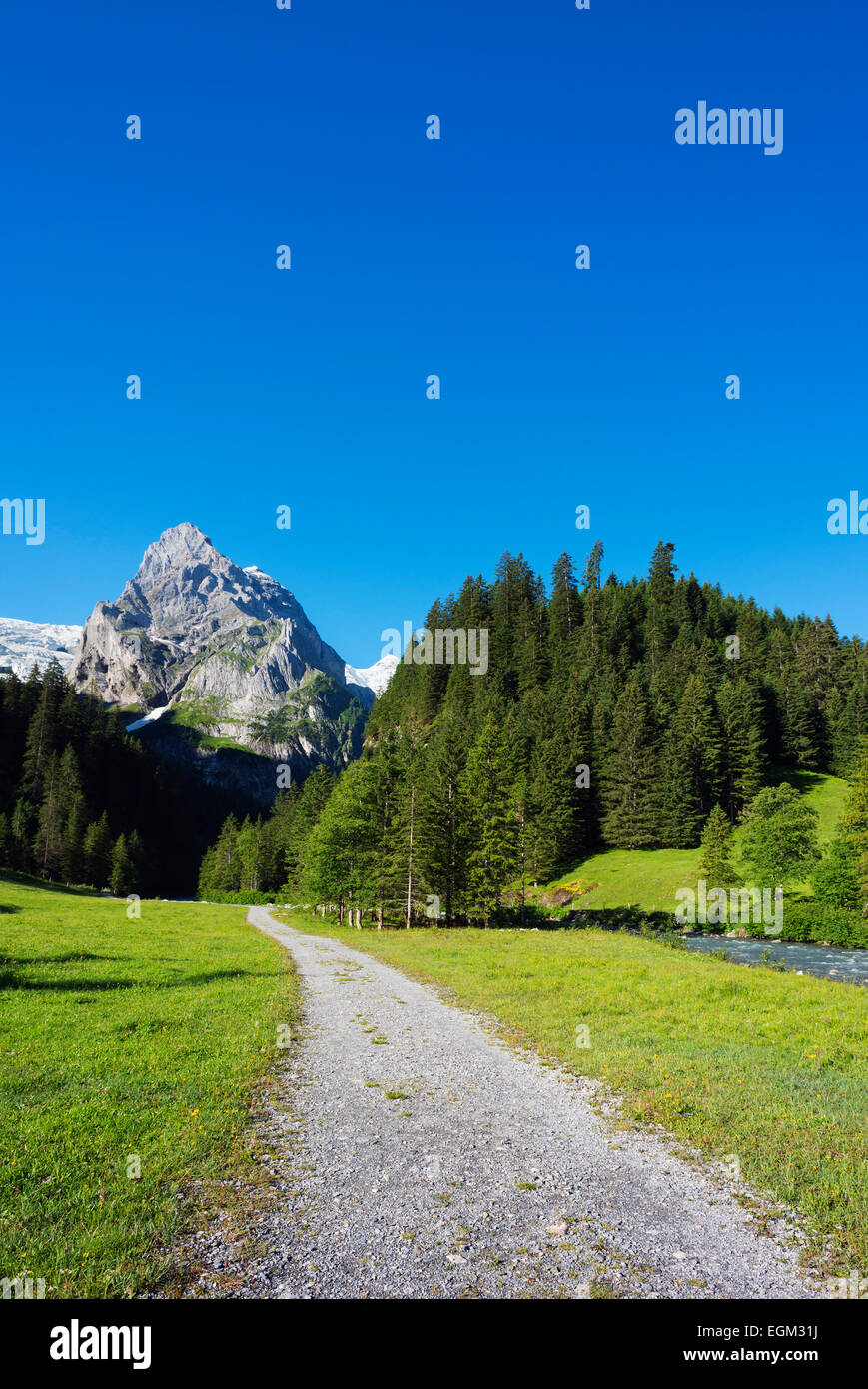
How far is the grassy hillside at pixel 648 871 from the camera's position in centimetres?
6762

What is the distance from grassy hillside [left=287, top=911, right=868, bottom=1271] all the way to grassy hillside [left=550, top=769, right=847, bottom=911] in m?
41.6

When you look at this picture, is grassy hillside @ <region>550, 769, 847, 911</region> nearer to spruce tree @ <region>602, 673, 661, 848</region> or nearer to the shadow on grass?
spruce tree @ <region>602, 673, 661, 848</region>

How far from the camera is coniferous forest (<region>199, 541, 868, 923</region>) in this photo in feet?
177

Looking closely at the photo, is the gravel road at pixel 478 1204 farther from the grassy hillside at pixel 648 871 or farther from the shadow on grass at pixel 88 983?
the grassy hillside at pixel 648 871

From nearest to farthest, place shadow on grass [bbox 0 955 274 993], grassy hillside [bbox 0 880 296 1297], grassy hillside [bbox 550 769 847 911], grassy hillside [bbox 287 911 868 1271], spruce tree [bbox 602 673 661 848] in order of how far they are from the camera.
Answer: grassy hillside [bbox 0 880 296 1297]
grassy hillside [bbox 287 911 868 1271]
shadow on grass [bbox 0 955 274 993]
grassy hillside [bbox 550 769 847 911]
spruce tree [bbox 602 673 661 848]

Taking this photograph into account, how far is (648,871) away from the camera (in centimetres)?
7425

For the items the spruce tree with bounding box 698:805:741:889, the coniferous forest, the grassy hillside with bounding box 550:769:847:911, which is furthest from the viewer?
the grassy hillside with bounding box 550:769:847:911

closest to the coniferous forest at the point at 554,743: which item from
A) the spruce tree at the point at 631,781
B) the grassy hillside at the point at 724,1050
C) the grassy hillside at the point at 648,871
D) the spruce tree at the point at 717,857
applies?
the spruce tree at the point at 631,781

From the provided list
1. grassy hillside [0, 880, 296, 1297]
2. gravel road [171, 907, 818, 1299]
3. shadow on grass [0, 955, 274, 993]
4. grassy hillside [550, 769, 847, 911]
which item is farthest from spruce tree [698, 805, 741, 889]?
gravel road [171, 907, 818, 1299]
